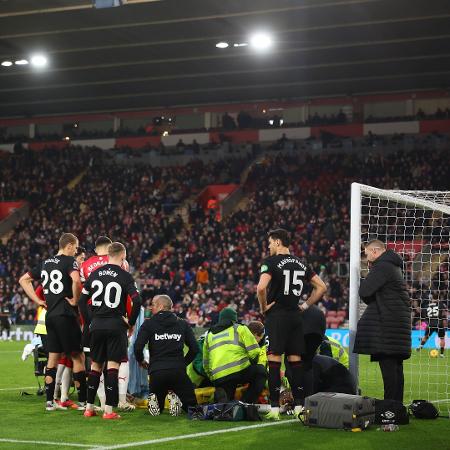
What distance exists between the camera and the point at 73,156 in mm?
46938

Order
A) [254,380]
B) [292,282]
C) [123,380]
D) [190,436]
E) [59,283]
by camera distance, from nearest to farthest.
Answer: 1. [190,436]
2. [292,282]
3. [59,283]
4. [254,380]
5. [123,380]

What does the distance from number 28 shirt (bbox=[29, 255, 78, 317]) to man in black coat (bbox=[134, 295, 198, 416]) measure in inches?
37.7

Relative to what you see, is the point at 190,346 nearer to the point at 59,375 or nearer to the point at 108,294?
the point at 108,294

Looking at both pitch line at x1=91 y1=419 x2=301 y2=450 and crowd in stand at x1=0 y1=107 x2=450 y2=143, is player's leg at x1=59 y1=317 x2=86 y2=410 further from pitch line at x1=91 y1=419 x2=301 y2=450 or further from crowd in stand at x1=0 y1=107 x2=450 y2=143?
crowd in stand at x1=0 y1=107 x2=450 y2=143

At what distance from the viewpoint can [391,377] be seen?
33.9ft

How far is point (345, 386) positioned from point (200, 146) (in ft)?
111

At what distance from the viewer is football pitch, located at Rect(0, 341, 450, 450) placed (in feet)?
28.1

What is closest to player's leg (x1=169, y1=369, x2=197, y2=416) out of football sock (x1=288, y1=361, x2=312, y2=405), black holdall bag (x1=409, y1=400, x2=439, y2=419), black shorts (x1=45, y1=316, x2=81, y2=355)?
football sock (x1=288, y1=361, x2=312, y2=405)

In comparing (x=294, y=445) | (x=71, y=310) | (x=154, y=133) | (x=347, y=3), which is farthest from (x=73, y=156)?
(x=294, y=445)

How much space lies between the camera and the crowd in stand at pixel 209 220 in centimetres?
3366

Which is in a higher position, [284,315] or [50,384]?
[284,315]

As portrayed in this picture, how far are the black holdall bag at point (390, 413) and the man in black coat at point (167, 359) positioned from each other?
228 cm

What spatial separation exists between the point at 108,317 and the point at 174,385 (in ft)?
3.74

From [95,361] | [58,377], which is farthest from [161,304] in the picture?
[58,377]
